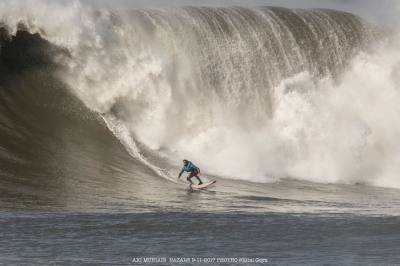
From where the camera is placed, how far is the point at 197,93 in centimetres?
2645

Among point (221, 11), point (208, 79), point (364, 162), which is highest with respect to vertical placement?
point (221, 11)

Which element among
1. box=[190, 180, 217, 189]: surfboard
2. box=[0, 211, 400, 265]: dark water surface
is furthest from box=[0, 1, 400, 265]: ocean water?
box=[190, 180, 217, 189]: surfboard

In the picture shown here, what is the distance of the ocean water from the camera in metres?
13.4

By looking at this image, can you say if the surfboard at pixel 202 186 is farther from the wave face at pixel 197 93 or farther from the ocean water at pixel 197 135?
the wave face at pixel 197 93

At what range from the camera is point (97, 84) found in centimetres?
2430

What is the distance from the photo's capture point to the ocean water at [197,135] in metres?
13.4

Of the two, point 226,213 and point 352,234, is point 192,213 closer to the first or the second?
point 226,213

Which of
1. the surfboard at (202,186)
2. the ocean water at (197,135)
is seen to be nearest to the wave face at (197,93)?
the ocean water at (197,135)

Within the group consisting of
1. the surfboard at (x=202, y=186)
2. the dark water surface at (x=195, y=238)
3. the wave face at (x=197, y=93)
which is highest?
the wave face at (x=197, y=93)

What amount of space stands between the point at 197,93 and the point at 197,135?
1.66 metres

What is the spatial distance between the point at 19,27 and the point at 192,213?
10.3 m

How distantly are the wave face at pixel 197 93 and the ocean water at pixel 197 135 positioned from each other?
0.04 meters

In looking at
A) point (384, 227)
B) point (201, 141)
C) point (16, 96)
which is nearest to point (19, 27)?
point (16, 96)

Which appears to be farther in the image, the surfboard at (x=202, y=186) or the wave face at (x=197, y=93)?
the wave face at (x=197, y=93)
